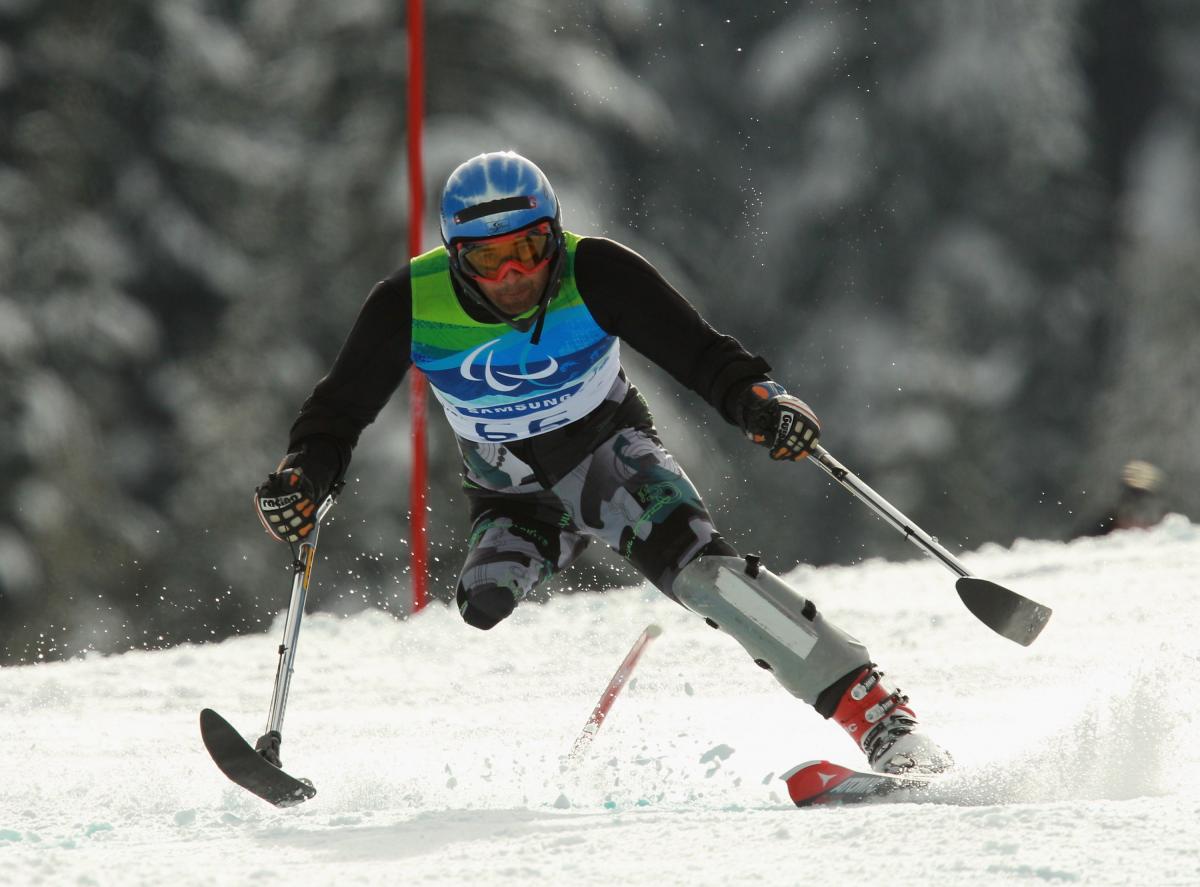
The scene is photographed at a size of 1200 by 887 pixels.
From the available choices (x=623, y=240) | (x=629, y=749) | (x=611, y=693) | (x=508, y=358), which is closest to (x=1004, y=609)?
(x=611, y=693)

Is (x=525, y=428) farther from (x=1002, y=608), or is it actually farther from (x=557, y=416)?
(x=1002, y=608)

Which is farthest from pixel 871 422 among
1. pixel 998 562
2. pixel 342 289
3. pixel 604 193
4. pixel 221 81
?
pixel 998 562

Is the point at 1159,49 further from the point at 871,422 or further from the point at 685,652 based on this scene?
the point at 685,652

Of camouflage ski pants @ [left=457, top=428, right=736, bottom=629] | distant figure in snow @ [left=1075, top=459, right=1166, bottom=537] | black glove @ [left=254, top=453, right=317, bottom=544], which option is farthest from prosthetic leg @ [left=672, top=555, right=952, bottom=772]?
distant figure in snow @ [left=1075, top=459, right=1166, bottom=537]

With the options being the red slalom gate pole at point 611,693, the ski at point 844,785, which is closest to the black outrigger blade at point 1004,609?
the ski at point 844,785

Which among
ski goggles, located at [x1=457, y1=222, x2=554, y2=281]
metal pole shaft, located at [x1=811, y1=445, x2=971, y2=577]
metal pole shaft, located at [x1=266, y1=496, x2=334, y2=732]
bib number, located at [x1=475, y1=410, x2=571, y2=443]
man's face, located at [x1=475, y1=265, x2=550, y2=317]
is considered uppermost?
ski goggles, located at [x1=457, y1=222, x2=554, y2=281]

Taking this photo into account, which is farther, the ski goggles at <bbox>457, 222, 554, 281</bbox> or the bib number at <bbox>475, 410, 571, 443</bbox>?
the bib number at <bbox>475, 410, 571, 443</bbox>

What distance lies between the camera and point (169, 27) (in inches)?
698

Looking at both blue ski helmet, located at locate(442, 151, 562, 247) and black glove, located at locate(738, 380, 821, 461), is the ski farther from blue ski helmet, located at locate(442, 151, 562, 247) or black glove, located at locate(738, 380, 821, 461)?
blue ski helmet, located at locate(442, 151, 562, 247)

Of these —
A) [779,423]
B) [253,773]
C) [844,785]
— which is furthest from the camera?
[779,423]

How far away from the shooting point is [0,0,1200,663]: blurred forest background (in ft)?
53.5

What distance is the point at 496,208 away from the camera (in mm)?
4316

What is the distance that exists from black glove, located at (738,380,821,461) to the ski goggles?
2.19 ft

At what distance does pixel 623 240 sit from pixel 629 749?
1127cm
